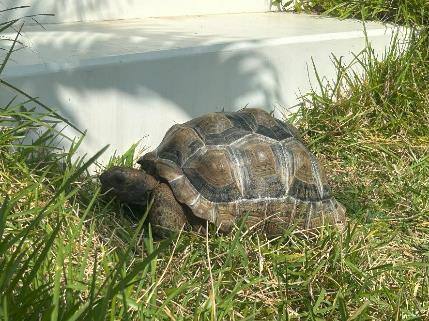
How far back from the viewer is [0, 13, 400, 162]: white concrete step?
4074mm

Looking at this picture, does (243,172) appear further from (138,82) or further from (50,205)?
(50,205)

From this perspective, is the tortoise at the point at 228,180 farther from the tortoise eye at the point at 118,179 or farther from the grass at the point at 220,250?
the grass at the point at 220,250

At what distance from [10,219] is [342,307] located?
4.34 ft

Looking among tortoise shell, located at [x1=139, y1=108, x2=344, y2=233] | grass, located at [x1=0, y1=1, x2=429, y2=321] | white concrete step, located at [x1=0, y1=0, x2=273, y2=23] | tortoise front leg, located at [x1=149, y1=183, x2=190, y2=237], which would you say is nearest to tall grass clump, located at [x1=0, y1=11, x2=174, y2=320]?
grass, located at [x1=0, y1=1, x2=429, y2=321]

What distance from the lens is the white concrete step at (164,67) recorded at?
407 centimetres

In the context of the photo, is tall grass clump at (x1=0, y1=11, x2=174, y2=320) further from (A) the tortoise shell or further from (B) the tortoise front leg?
(A) the tortoise shell

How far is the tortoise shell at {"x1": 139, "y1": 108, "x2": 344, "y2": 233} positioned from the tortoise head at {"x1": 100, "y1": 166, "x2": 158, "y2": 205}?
Answer: 86 millimetres

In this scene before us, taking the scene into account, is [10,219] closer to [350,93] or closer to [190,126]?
[190,126]

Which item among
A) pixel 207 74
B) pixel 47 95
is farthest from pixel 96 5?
pixel 47 95

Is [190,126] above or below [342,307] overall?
above

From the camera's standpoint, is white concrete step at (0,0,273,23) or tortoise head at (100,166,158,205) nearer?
tortoise head at (100,166,158,205)

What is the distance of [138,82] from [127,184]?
2.50 ft

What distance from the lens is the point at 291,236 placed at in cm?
369

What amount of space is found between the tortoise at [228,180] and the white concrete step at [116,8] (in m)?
1.32
